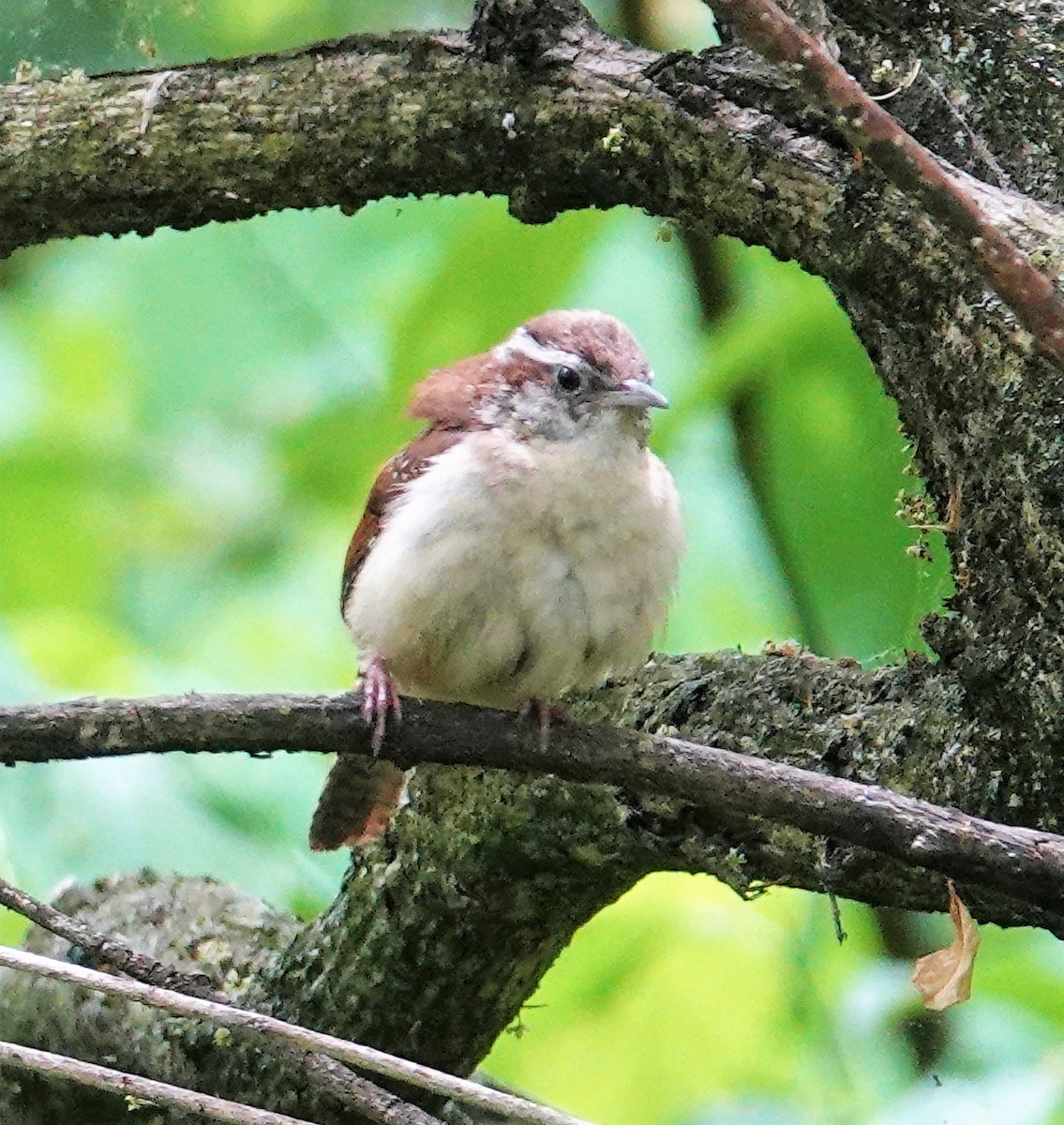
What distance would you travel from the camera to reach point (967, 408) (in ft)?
7.55

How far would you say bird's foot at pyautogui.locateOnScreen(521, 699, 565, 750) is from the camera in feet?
7.77

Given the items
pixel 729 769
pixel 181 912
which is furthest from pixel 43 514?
pixel 729 769

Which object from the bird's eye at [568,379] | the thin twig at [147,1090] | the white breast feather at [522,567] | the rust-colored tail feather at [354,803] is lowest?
the thin twig at [147,1090]

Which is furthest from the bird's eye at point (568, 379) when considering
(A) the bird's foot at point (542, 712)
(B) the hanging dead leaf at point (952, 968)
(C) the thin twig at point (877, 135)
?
(C) the thin twig at point (877, 135)

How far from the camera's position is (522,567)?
2.53m

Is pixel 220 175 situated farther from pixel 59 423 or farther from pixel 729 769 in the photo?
pixel 59 423

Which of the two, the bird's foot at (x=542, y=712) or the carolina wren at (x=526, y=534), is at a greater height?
the carolina wren at (x=526, y=534)

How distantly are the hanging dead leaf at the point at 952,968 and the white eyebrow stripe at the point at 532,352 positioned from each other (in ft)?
3.62

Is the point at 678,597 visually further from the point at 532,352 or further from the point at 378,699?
the point at 378,699

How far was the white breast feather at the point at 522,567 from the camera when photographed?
99.2 inches

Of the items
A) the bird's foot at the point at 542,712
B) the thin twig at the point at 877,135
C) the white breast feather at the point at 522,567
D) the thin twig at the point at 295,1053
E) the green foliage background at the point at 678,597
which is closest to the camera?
the thin twig at the point at 877,135

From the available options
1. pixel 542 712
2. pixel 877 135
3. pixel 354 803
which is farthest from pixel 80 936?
pixel 877 135

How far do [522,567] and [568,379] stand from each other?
1.32ft

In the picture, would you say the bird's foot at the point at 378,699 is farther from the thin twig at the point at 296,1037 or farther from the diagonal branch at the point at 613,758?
the thin twig at the point at 296,1037
